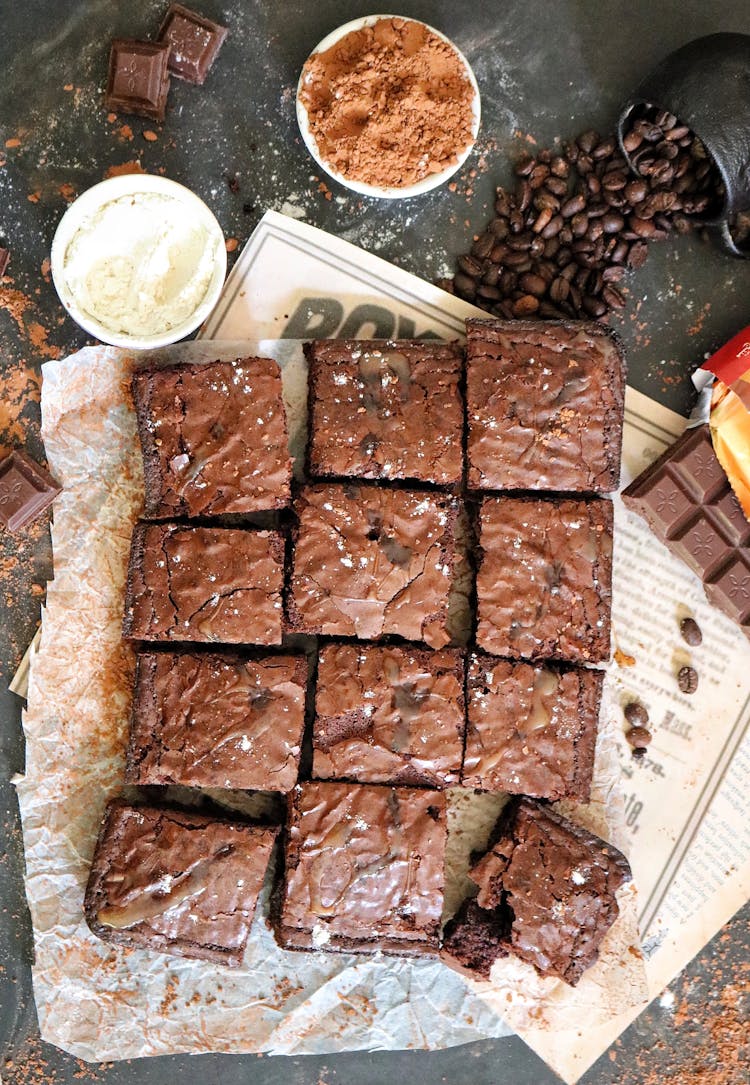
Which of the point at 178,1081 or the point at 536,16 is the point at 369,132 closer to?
the point at 536,16

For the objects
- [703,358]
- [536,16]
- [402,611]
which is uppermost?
[536,16]

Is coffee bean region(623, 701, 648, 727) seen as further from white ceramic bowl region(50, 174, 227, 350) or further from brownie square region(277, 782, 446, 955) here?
white ceramic bowl region(50, 174, 227, 350)

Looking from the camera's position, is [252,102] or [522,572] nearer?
[522,572]

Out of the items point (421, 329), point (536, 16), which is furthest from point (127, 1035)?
point (536, 16)

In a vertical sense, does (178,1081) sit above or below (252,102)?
below

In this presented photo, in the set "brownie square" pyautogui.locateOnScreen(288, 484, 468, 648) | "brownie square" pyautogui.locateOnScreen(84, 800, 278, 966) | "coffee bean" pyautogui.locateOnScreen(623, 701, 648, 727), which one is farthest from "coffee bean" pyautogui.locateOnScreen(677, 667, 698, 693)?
"brownie square" pyautogui.locateOnScreen(84, 800, 278, 966)

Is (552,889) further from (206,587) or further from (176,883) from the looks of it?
(206,587)

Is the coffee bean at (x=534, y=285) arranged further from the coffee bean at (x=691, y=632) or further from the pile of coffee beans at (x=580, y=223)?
the coffee bean at (x=691, y=632)
